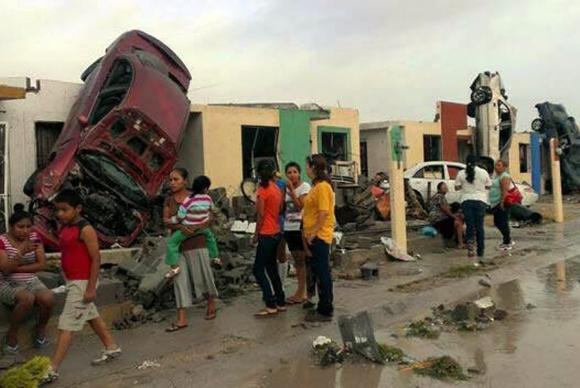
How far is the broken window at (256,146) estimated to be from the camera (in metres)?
16.5

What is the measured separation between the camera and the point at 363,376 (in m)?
4.87

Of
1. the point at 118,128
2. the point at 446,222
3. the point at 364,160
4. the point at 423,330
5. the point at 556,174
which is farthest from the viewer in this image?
the point at 364,160

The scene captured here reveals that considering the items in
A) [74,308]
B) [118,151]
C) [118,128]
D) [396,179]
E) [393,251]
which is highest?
[118,128]

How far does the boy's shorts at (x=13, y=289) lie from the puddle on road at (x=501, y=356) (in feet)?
7.20

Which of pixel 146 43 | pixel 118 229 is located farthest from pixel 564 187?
pixel 118 229

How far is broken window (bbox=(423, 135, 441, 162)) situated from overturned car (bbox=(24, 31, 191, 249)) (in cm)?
1460

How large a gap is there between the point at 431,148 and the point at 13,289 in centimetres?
2098

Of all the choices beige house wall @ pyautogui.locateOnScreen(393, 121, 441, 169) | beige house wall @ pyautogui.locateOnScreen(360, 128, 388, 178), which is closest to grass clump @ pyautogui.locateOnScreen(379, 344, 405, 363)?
beige house wall @ pyautogui.locateOnScreen(360, 128, 388, 178)

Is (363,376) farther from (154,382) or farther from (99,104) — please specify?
(99,104)

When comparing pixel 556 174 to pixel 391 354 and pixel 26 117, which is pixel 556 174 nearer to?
pixel 26 117

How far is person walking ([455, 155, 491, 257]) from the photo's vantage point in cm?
1052

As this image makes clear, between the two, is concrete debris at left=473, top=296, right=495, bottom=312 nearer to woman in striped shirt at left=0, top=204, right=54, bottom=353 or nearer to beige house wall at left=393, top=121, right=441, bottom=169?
woman in striped shirt at left=0, top=204, right=54, bottom=353

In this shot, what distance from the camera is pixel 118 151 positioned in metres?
9.75

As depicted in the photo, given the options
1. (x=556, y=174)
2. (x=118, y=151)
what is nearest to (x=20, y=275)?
(x=118, y=151)
